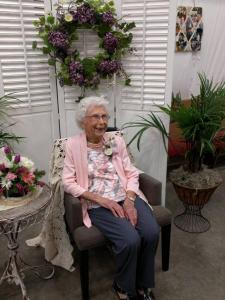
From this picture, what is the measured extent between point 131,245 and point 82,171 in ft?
1.89

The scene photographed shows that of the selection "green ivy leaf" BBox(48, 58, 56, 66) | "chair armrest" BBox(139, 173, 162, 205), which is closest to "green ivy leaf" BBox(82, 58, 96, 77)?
"green ivy leaf" BBox(48, 58, 56, 66)

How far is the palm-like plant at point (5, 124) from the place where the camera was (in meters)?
2.35

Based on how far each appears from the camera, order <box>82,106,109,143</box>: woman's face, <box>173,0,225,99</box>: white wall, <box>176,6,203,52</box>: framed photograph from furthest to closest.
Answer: <box>173,0,225,99</box>: white wall < <box>176,6,203,52</box>: framed photograph < <box>82,106,109,143</box>: woman's face

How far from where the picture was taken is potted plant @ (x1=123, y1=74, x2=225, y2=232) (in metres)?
2.19

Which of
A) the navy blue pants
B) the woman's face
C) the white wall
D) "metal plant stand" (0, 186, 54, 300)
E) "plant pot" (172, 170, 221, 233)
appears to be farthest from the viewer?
the white wall

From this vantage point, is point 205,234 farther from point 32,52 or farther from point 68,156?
point 32,52

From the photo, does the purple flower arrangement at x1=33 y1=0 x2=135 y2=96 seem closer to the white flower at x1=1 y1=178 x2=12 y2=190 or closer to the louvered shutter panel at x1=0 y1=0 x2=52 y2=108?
the louvered shutter panel at x1=0 y1=0 x2=52 y2=108

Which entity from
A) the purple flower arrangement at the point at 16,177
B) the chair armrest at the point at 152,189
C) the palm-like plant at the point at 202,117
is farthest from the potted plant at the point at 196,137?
the purple flower arrangement at the point at 16,177

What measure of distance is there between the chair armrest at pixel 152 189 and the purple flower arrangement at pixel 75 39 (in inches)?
35.5

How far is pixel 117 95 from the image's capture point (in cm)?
253

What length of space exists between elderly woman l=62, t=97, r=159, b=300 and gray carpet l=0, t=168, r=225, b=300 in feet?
0.54

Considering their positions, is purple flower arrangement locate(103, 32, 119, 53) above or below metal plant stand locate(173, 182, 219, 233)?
above

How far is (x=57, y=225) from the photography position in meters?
2.04

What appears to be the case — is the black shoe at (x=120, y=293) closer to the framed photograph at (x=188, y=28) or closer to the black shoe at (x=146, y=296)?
the black shoe at (x=146, y=296)
